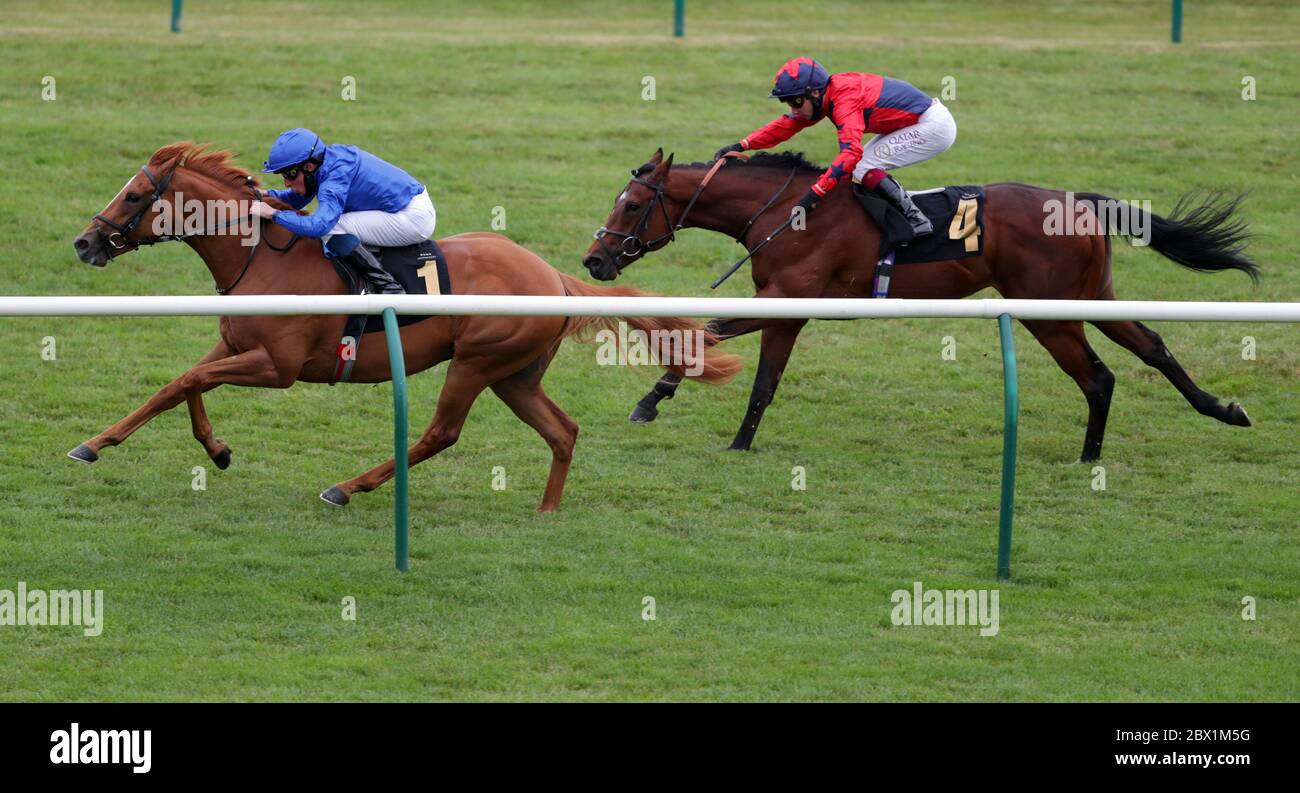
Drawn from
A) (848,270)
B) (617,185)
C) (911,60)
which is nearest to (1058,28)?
(911,60)

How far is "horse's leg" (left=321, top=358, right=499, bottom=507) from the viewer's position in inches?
302

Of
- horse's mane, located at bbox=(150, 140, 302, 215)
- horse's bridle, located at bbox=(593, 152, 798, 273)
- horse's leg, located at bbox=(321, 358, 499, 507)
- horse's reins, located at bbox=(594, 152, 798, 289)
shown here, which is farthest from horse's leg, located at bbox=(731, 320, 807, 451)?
horse's mane, located at bbox=(150, 140, 302, 215)

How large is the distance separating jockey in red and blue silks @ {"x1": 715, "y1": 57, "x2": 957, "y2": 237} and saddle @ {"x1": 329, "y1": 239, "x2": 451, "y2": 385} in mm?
2007

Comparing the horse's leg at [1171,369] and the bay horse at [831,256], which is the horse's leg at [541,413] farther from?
the horse's leg at [1171,369]

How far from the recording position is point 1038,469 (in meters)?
8.64

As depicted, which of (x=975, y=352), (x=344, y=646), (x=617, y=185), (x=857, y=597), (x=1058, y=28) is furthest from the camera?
(x=1058, y=28)

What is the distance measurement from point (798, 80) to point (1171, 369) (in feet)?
8.23

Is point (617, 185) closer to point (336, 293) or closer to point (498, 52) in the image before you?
point (498, 52)

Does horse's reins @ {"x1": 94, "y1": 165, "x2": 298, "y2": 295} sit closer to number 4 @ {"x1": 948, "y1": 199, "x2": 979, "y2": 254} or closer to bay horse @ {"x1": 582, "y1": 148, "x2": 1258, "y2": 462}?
bay horse @ {"x1": 582, "y1": 148, "x2": 1258, "y2": 462}

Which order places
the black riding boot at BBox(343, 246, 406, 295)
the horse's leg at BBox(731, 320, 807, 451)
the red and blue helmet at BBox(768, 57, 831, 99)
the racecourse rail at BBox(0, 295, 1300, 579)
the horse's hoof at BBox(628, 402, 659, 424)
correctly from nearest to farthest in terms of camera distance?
the racecourse rail at BBox(0, 295, 1300, 579), the black riding boot at BBox(343, 246, 406, 295), the red and blue helmet at BBox(768, 57, 831, 99), the horse's leg at BBox(731, 320, 807, 451), the horse's hoof at BBox(628, 402, 659, 424)

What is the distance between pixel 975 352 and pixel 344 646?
5.94m

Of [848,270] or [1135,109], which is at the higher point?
[1135,109]

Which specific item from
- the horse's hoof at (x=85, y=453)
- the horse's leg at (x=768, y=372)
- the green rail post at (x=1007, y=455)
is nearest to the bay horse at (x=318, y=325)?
the horse's hoof at (x=85, y=453)

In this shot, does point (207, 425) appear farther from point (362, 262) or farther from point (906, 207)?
point (906, 207)
